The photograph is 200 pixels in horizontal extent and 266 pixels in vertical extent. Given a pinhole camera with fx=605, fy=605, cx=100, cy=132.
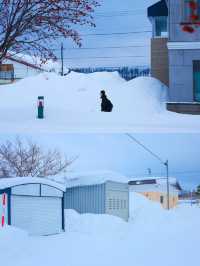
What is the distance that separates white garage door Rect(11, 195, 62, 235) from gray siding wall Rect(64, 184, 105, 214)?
271cm

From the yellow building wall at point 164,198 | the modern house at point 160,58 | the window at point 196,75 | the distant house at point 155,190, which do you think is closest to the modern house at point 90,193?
the window at point 196,75

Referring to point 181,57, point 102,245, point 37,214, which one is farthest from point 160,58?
point 102,245

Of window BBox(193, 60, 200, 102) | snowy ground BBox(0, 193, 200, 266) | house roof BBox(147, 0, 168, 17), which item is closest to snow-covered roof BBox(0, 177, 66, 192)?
snowy ground BBox(0, 193, 200, 266)

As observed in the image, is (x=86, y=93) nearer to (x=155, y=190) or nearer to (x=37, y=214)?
(x=37, y=214)

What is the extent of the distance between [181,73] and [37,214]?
7.17 meters

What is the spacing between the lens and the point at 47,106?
1897 cm

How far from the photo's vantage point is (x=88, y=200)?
21.0 metres

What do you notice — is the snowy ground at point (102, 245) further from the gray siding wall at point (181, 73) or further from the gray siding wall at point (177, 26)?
the gray siding wall at point (177, 26)

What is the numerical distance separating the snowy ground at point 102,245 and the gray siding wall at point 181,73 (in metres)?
4.26

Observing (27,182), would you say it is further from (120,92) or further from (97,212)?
(120,92)

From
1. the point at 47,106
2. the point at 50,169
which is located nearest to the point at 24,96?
the point at 47,106

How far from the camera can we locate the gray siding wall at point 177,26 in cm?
2014

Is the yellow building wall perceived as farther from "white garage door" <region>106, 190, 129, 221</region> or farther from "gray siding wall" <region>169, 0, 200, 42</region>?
"gray siding wall" <region>169, 0, 200, 42</region>

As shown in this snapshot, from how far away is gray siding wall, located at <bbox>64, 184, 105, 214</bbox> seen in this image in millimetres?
A: 20844
